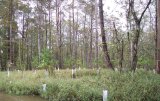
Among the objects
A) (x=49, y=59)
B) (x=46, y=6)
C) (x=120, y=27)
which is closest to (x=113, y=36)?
(x=120, y=27)

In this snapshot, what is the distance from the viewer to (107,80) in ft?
46.8

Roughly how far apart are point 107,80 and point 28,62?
37346mm

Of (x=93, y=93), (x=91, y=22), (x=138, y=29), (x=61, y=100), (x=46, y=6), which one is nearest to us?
(x=93, y=93)

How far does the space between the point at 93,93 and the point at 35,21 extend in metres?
37.3

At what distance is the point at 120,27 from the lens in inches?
713

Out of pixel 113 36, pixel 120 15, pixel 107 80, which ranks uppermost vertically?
pixel 120 15

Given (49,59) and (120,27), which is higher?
(120,27)

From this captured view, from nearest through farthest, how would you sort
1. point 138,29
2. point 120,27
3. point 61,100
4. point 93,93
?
point 93,93, point 61,100, point 138,29, point 120,27

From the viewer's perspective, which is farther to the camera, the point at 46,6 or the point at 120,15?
the point at 46,6

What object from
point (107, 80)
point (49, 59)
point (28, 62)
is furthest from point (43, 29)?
point (107, 80)

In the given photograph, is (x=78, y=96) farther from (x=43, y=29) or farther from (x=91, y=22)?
(x=43, y=29)

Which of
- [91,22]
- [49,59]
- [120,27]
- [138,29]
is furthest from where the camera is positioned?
[91,22]

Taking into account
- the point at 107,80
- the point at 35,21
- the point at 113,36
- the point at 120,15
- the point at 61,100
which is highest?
the point at 35,21

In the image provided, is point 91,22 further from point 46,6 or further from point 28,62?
point 28,62
